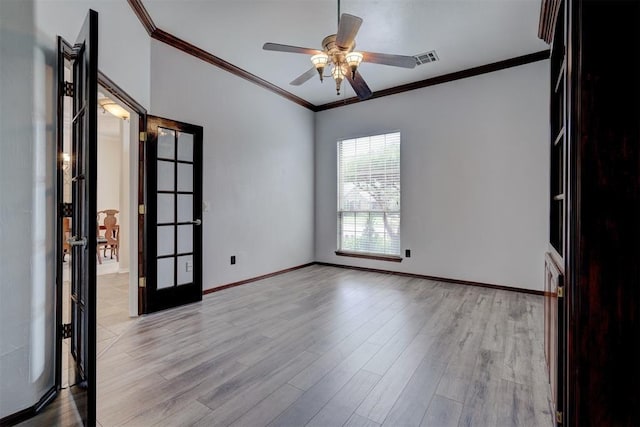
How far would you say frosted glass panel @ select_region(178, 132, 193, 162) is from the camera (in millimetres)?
3605

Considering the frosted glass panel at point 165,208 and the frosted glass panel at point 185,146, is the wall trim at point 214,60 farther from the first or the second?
the frosted glass panel at point 165,208

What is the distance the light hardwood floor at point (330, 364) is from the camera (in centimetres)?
172

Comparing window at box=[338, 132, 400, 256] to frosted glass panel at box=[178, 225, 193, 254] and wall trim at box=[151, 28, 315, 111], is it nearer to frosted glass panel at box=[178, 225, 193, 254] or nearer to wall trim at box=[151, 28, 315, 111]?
wall trim at box=[151, 28, 315, 111]

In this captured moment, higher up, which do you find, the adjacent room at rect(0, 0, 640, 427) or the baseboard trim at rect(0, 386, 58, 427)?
the adjacent room at rect(0, 0, 640, 427)

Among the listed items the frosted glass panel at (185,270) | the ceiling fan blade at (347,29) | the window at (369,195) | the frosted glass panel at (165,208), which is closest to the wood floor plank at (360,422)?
the ceiling fan blade at (347,29)

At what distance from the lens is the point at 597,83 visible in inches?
43.3

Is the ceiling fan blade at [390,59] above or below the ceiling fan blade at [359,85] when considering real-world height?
above

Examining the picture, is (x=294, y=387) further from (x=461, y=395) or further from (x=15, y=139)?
(x=15, y=139)

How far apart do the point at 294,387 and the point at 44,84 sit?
2413mm

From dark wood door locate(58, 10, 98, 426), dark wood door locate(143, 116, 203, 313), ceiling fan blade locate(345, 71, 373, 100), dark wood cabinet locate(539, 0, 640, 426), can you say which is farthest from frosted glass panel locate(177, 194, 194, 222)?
dark wood cabinet locate(539, 0, 640, 426)

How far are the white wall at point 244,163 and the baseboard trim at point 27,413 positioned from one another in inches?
83.7

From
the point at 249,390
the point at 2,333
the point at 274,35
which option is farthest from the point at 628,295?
the point at 274,35

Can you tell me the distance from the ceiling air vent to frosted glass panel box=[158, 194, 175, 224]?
138 inches

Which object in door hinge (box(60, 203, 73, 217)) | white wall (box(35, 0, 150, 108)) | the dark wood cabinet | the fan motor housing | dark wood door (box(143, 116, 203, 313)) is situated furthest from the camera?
dark wood door (box(143, 116, 203, 313))
